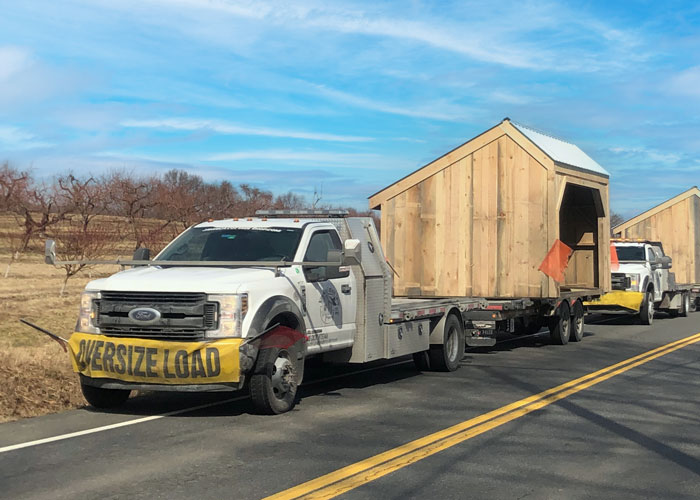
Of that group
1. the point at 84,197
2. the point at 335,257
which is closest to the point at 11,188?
the point at 84,197

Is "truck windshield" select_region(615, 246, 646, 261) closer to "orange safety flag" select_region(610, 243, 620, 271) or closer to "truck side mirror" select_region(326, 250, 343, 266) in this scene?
"orange safety flag" select_region(610, 243, 620, 271)

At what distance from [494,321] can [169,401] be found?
5750 millimetres

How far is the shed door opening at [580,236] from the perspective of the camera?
2014 centimetres

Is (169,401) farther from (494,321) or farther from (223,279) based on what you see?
(494,321)

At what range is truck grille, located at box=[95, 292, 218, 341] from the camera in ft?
27.1

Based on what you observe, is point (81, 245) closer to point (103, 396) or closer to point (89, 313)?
point (103, 396)

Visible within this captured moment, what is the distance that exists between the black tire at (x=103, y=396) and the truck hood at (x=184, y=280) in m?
1.08

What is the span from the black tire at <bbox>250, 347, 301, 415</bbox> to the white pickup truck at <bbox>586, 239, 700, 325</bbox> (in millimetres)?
13007

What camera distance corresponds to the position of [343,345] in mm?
10219

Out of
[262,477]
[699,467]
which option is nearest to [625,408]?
[699,467]

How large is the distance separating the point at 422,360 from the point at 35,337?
9845 mm

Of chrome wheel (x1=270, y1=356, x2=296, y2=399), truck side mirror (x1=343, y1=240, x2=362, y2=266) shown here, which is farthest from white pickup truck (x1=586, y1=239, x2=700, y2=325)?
chrome wheel (x1=270, y1=356, x2=296, y2=399)

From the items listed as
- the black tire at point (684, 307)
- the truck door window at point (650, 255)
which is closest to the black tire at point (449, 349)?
the truck door window at point (650, 255)

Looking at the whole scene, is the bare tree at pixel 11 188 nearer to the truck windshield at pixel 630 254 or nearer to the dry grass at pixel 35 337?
the dry grass at pixel 35 337
